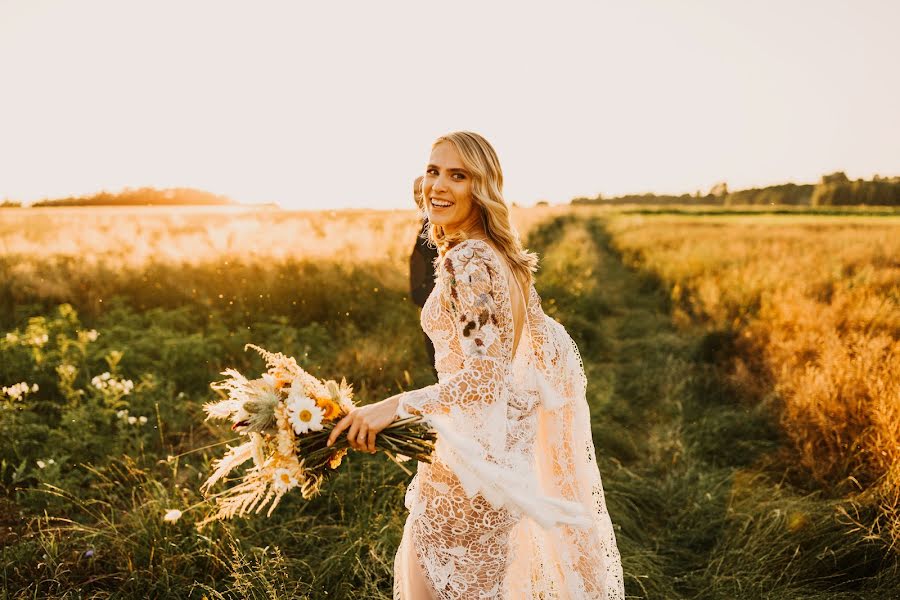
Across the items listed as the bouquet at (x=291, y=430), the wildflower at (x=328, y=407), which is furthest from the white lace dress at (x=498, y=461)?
the wildflower at (x=328, y=407)

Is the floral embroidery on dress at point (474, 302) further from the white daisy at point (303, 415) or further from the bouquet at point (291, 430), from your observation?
the white daisy at point (303, 415)

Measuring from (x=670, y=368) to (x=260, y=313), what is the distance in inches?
223

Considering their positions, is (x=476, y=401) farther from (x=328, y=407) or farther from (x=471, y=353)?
(x=328, y=407)

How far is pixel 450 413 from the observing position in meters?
1.81

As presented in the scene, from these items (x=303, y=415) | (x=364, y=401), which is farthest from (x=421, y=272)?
(x=303, y=415)

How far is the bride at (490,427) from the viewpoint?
1.79 metres

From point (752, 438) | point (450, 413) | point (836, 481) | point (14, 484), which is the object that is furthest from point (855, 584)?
point (14, 484)

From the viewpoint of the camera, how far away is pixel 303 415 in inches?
69.4

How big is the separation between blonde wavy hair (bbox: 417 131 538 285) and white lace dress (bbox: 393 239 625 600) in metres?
0.10

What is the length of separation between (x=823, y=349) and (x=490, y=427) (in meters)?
5.14

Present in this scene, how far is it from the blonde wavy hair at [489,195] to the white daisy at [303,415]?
0.81 metres

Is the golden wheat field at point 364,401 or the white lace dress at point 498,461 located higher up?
the white lace dress at point 498,461

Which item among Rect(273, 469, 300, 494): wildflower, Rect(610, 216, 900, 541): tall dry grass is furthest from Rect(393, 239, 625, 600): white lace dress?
Rect(610, 216, 900, 541): tall dry grass

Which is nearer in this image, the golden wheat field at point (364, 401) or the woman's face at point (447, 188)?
the woman's face at point (447, 188)
